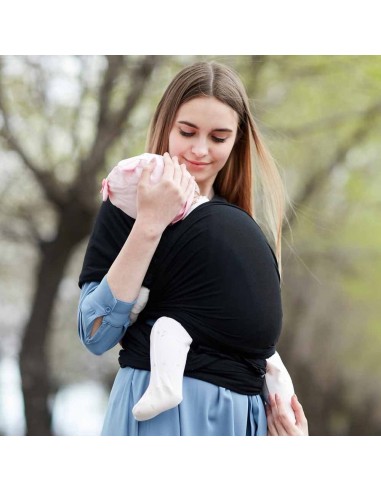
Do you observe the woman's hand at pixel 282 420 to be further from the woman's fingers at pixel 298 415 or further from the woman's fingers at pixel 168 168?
the woman's fingers at pixel 168 168

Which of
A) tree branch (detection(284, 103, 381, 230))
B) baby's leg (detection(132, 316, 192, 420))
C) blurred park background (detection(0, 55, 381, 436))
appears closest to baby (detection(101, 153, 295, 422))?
baby's leg (detection(132, 316, 192, 420))

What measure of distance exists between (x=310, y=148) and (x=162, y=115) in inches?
181

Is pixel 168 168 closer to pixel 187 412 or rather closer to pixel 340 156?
pixel 187 412

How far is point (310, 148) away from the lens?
6180 millimetres

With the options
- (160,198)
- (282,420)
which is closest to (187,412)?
(282,420)

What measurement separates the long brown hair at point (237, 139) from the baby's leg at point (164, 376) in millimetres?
418

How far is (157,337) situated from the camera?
1510 mm

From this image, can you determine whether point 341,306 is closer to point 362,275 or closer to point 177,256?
point 362,275

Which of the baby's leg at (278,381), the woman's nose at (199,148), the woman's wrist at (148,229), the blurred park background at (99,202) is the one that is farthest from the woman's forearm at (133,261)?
the blurred park background at (99,202)

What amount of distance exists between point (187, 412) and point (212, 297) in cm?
26

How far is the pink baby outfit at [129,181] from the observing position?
156 cm

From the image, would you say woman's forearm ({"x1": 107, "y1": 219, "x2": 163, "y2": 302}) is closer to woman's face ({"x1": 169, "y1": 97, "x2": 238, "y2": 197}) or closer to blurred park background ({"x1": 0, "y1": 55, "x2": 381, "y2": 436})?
woman's face ({"x1": 169, "y1": 97, "x2": 238, "y2": 197})

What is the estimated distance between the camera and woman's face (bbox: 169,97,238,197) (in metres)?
1.68
